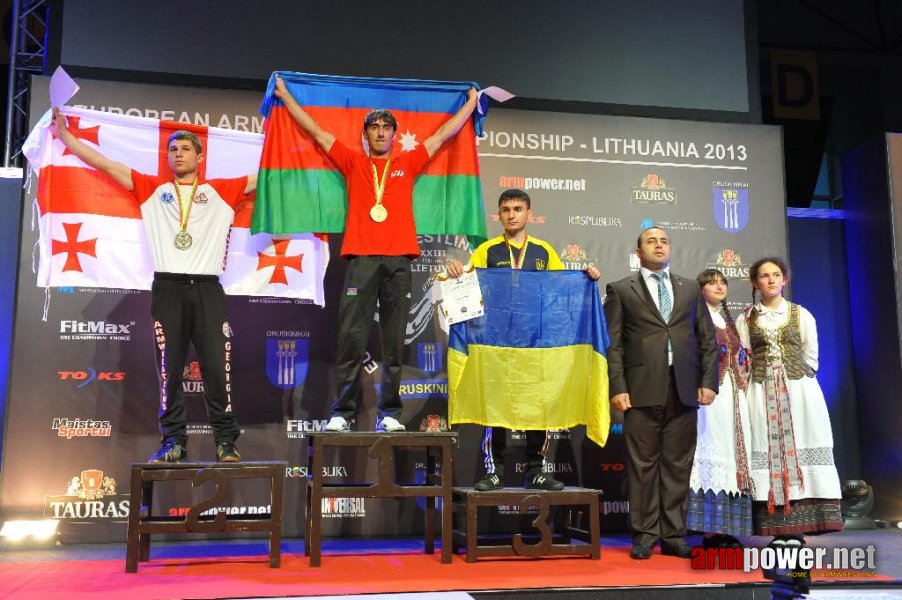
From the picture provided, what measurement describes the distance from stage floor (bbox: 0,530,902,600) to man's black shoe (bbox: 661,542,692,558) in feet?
0.25

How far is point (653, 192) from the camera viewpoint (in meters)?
5.64

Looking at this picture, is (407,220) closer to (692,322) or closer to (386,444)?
(386,444)

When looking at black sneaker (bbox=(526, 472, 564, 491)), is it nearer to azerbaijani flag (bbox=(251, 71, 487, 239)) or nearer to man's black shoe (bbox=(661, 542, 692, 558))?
man's black shoe (bbox=(661, 542, 692, 558))

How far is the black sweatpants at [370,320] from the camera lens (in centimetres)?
411

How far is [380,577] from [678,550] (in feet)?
4.95

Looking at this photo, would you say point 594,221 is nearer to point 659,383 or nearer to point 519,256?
point 519,256

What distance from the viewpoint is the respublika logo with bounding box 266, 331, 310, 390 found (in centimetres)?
505

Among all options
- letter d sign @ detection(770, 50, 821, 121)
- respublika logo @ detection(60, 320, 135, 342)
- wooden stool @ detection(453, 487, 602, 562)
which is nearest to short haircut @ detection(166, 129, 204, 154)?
respublika logo @ detection(60, 320, 135, 342)

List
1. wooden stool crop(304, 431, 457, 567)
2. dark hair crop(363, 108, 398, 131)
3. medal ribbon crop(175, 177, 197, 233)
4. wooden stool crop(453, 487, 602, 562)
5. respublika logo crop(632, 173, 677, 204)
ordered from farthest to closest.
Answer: respublika logo crop(632, 173, 677, 204)
dark hair crop(363, 108, 398, 131)
medal ribbon crop(175, 177, 197, 233)
wooden stool crop(453, 487, 602, 562)
wooden stool crop(304, 431, 457, 567)

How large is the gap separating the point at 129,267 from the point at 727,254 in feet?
12.3

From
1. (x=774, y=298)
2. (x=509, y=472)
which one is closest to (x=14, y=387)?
(x=509, y=472)

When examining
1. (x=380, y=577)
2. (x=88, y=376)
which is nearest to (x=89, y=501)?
(x=88, y=376)

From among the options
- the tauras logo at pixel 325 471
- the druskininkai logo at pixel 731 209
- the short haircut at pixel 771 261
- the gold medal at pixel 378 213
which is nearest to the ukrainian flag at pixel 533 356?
the gold medal at pixel 378 213

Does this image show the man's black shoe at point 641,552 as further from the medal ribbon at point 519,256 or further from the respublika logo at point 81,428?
the respublika logo at point 81,428
